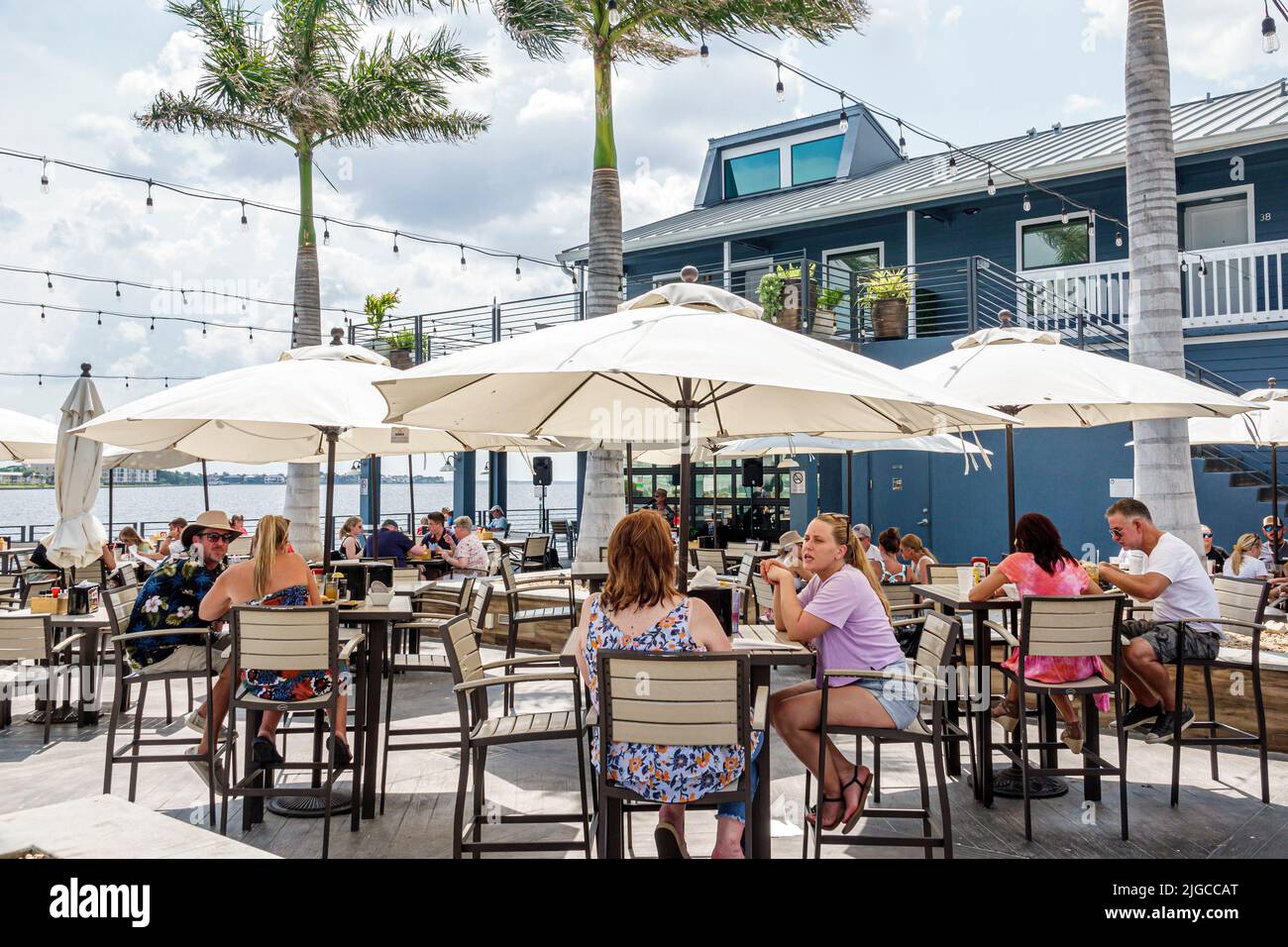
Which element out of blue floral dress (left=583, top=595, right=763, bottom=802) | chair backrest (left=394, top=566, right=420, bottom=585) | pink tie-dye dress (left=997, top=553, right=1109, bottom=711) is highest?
pink tie-dye dress (left=997, top=553, right=1109, bottom=711)

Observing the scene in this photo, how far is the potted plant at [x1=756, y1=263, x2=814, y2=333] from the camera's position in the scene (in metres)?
14.4

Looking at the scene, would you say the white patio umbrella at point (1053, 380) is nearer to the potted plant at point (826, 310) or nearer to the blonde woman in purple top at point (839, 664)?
the blonde woman in purple top at point (839, 664)

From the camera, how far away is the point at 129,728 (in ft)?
20.8

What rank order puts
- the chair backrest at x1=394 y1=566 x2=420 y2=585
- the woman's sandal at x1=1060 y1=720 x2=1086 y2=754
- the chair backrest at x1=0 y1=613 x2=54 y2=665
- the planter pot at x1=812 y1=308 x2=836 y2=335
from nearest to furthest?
the woman's sandal at x1=1060 y1=720 x2=1086 y2=754 → the chair backrest at x1=0 y1=613 x2=54 y2=665 → the chair backrest at x1=394 y1=566 x2=420 y2=585 → the planter pot at x1=812 y1=308 x2=836 y2=335

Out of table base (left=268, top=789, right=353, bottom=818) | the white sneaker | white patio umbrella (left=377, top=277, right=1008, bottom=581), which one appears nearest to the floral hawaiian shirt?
the white sneaker

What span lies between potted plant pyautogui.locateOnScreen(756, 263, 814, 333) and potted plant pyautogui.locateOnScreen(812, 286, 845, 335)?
409 mm

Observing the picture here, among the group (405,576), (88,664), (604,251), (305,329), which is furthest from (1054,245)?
(88,664)

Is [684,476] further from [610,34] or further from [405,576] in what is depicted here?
[610,34]

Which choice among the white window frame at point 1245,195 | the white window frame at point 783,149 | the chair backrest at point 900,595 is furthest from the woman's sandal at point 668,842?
the white window frame at point 783,149

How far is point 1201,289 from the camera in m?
13.2

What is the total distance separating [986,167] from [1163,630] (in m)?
13.5

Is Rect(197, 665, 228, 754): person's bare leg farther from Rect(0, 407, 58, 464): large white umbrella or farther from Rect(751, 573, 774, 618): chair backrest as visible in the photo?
Rect(0, 407, 58, 464): large white umbrella

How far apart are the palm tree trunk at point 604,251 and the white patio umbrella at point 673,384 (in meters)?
4.53
